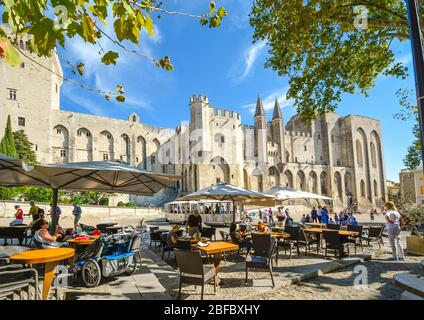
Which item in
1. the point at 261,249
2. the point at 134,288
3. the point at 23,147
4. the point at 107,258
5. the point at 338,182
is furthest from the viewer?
the point at 338,182

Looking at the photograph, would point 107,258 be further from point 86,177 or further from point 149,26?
point 149,26

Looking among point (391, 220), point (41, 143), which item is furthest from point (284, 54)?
point (41, 143)

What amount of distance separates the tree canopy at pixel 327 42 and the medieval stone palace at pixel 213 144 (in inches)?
1035

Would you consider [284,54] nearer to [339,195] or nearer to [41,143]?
[41,143]

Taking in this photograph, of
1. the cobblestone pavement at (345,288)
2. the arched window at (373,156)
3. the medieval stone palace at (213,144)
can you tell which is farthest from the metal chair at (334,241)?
the arched window at (373,156)

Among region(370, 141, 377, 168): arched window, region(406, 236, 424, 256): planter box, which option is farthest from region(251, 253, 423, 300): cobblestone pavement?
region(370, 141, 377, 168): arched window

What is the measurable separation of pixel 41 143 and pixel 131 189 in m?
37.5

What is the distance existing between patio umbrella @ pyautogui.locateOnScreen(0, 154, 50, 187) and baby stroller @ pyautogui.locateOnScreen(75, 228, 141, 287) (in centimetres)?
200

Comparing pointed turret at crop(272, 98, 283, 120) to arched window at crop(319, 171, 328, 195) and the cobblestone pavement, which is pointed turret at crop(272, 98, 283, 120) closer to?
arched window at crop(319, 171, 328, 195)

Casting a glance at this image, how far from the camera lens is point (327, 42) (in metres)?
8.43

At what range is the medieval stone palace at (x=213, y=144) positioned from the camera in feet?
120

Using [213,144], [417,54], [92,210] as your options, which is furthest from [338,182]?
[417,54]

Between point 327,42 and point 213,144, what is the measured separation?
1163 inches
